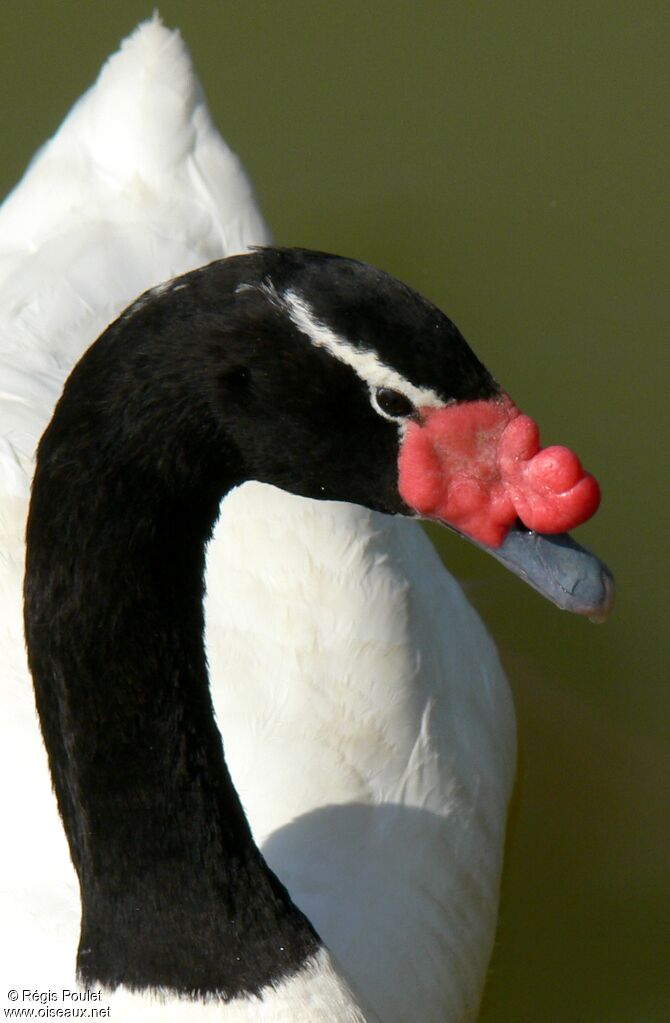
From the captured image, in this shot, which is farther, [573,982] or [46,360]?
[573,982]

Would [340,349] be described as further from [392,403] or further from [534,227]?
[534,227]

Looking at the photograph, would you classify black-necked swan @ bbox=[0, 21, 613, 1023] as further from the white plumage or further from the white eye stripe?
the white eye stripe

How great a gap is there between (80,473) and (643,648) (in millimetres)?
2424

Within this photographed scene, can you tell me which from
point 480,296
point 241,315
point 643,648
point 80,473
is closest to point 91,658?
point 80,473

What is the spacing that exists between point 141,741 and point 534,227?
3008 millimetres

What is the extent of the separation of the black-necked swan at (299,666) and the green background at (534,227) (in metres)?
0.40

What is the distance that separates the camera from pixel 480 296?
15.8 ft

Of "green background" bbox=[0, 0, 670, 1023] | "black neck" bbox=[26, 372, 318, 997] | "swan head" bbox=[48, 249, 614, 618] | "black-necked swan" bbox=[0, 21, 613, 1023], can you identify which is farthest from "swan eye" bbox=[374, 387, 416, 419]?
"green background" bbox=[0, 0, 670, 1023]

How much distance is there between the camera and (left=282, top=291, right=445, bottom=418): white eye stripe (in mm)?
1969

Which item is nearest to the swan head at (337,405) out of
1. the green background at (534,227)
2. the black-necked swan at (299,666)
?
the black-necked swan at (299,666)

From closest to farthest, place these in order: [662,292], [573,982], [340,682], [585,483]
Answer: [585,483] < [340,682] < [573,982] < [662,292]

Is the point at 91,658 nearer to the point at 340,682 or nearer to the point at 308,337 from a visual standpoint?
the point at 308,337

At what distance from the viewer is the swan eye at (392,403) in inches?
79.5

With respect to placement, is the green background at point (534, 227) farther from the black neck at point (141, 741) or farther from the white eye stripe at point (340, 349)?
the white eye stripe at point (340, 349)
